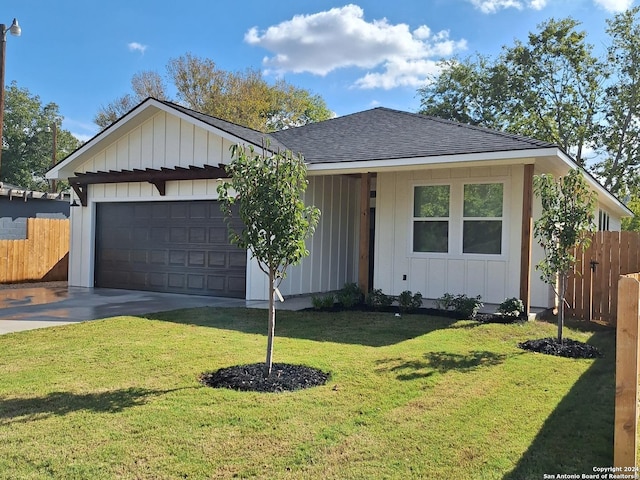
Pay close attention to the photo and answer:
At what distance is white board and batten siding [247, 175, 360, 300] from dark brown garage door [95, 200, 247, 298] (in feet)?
2.86

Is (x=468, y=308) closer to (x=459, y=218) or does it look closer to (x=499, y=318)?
(x=499, y=318)

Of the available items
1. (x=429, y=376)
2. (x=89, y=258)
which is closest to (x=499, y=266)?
(x=429, y=376)

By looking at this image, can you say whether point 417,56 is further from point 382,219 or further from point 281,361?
point 281,361

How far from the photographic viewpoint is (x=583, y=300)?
933 cm

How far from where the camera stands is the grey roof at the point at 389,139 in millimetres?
8961

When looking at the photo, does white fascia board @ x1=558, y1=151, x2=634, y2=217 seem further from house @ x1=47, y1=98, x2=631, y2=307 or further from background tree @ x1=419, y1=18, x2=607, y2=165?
background tree @ x1=419, y1=18, x2=607, y2=165

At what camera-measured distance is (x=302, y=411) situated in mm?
4027

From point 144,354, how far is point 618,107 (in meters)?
28.7

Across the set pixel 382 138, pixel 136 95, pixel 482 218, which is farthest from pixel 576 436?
pixel 136 95

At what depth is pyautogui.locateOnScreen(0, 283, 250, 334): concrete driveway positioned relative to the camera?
809cm

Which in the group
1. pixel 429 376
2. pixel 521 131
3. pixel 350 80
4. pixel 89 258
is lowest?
pixel 429 376

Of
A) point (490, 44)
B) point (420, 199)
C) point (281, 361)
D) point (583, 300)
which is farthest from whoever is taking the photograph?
point (490, 44)

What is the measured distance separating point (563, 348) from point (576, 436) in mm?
2969

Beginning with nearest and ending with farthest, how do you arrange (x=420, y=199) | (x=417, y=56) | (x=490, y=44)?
(x=420, y=199) < (x=490, y=44) < (x=417, y=56)
